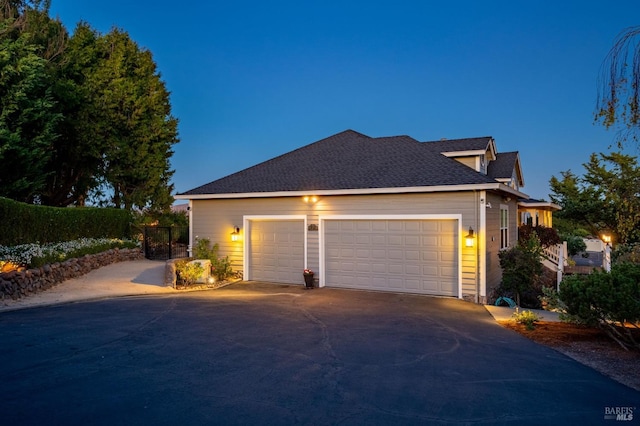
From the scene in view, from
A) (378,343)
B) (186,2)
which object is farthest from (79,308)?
(186,2)

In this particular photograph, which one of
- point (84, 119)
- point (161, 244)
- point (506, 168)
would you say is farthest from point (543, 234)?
point (84, 119)

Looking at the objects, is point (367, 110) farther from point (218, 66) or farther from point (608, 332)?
point (608, 332)

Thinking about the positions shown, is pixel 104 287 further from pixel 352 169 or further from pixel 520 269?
pixel 520 269

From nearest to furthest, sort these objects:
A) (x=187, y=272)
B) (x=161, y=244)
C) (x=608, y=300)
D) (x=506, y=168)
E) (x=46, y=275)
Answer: (x=608, y=300) < (x=46, y=275) < (x=187, y=272) < (x=506, y=168) < (x=161, y=244)

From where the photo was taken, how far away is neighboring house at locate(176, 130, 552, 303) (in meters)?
10.9

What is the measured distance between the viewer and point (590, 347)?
21.6 feet

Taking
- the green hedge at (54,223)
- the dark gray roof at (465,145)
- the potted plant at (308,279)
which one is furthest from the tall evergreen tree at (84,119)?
the dark gray roof at (465,145)

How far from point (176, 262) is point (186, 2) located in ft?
63.8

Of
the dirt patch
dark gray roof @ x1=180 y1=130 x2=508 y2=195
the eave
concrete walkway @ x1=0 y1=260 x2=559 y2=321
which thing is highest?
dark gray roof @ x1=180 y1=130 x2=508 y2=195

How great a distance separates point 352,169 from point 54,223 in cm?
1127

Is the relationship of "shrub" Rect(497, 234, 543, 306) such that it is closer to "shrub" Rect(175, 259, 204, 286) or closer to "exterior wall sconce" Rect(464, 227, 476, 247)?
"exterior wall sconce" Rect(464, 227, 476, 247)

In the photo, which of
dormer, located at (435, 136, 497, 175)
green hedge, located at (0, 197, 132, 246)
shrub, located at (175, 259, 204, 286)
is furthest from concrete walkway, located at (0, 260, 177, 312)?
dormer, located at (435, 136, 497, 175)

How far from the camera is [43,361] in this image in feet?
18.9

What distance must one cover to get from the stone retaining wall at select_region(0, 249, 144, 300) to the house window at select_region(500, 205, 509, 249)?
14.4m
